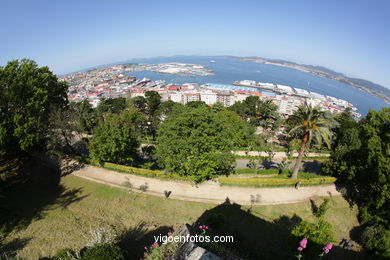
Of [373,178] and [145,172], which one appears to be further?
[145,172]

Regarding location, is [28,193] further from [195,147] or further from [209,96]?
[209,96]

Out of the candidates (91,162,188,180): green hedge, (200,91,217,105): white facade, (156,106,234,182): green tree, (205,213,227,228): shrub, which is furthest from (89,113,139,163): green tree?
(200,91,217,105): white facade

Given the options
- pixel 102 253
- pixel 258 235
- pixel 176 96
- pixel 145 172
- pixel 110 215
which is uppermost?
pixel 102 253

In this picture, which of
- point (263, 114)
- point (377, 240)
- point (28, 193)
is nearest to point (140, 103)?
point (263, 114)

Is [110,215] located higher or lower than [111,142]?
lower

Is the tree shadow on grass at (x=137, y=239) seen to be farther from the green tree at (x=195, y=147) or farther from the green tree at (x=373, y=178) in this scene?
the green tree at (x=373, y=178)

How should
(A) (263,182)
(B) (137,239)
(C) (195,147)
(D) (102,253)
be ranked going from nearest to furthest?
(D) (102,253), (B) (137,239), (C) (195,147), (A) (263,182)

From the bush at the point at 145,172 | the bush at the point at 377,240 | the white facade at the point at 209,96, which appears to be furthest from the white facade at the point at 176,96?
the bush at the point at 377,240
